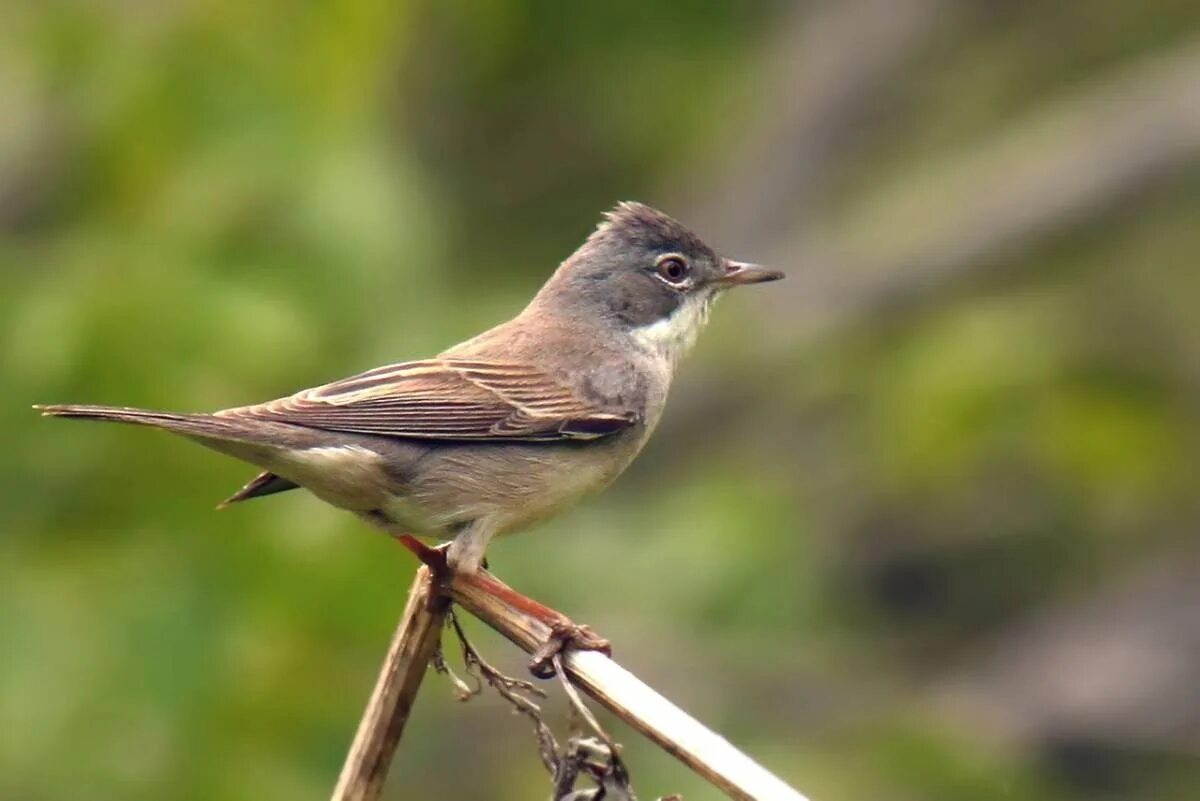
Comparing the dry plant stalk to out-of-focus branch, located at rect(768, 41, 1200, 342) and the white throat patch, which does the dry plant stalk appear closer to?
the white throat patch

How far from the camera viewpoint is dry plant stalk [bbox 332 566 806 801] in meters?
3.86

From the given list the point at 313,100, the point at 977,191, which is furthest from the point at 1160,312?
the point at 313,100

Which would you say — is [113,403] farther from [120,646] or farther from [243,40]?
[243,40]

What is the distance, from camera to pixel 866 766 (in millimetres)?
7867

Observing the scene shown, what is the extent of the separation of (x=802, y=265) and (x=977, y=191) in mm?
1227

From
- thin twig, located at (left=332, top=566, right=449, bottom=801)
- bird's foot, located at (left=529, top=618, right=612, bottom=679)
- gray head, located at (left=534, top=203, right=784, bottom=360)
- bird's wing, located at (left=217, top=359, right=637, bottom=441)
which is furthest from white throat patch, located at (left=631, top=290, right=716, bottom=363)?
thin twig, located at (left=332, top=566, right=449, bottom=801)

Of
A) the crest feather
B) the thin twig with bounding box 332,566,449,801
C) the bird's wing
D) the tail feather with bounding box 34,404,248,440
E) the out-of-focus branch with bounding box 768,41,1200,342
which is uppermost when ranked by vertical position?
the out-of-focus branch with bounding box 768,41,1200,342

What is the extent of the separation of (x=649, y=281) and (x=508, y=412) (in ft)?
3.30

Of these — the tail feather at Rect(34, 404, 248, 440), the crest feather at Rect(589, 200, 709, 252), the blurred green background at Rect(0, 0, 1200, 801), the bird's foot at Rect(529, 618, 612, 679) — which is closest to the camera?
the bird's foot at Rect(529, 618, 612, 679)

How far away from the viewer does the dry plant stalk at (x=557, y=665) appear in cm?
386

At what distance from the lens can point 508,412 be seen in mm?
6031

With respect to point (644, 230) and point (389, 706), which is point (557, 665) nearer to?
point (389, 706)

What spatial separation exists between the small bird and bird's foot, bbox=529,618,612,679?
0.51 m

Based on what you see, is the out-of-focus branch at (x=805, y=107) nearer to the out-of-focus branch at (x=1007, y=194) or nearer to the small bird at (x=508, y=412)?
the out-of-focus branch at (x=1007, y=194)
